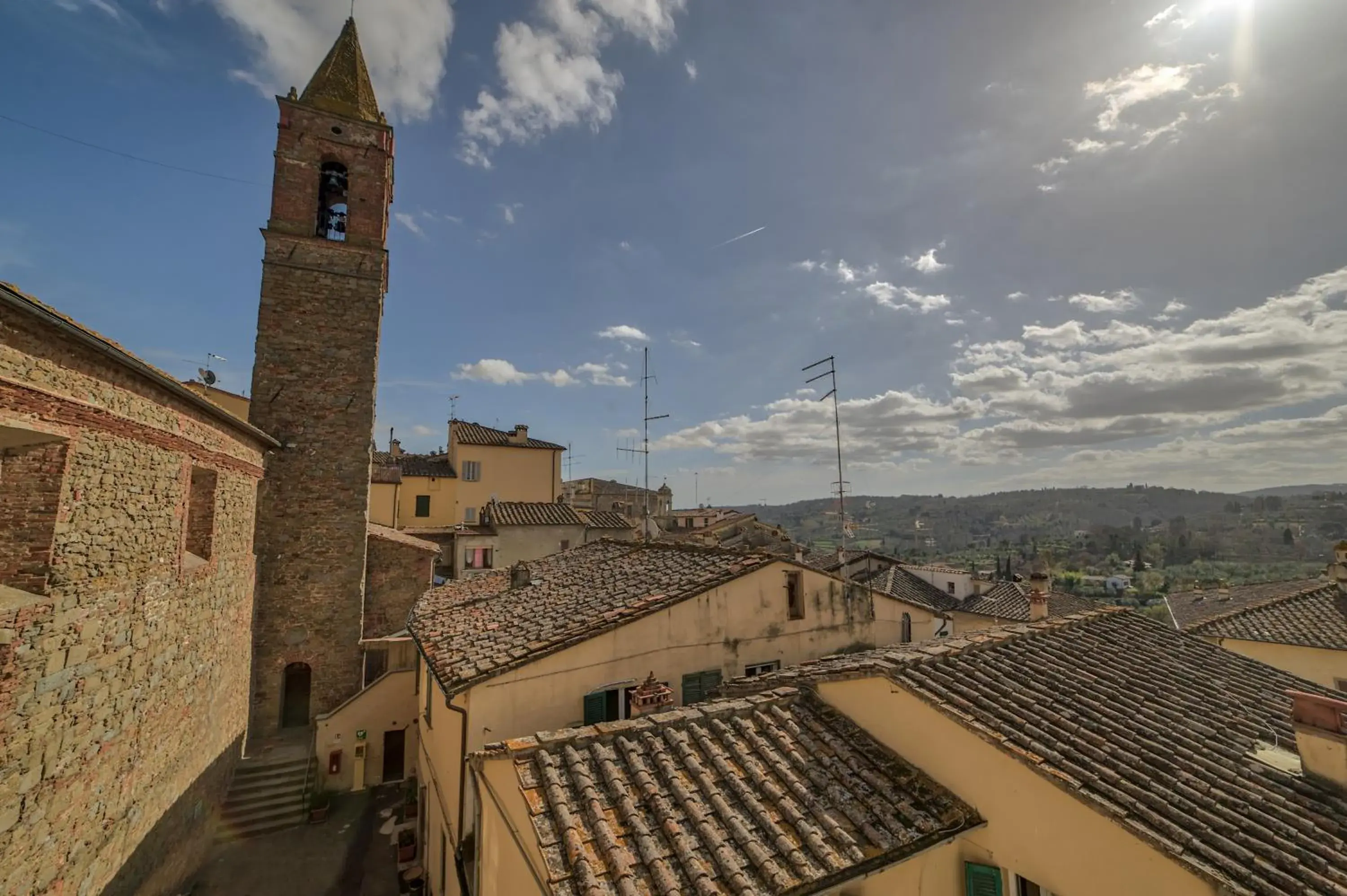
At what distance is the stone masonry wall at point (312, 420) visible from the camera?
1568cm

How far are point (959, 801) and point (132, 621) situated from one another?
12.1 m

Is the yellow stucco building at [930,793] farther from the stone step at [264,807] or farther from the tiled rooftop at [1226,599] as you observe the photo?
the tiled rooftop at [1226,599]

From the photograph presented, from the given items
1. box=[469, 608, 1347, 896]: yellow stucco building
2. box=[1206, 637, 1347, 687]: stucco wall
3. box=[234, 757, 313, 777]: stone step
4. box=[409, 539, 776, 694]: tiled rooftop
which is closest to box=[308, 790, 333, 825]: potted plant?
box=[234, 757, 313, 777]: stone step

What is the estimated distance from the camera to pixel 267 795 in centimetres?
1373

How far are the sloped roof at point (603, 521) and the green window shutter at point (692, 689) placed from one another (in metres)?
20.0

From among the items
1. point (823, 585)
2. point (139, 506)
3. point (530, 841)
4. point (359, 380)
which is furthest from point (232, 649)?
point (823, 585)

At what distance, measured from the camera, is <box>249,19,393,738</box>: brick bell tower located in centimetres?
1570

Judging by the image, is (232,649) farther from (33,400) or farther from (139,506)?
(33,400)

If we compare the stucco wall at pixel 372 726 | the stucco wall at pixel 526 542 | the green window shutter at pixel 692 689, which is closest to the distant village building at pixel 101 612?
the stucco wall at pixel 372 726

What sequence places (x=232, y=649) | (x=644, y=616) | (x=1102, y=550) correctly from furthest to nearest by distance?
(x=1102, y=550), (x=232, y=649), (x=644, y=616)

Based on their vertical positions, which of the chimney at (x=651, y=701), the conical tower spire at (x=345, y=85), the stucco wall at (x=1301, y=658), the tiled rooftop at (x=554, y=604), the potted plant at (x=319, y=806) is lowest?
the potted plant at (x=319, y=806)

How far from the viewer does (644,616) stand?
335 inches

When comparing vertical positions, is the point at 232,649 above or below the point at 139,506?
below

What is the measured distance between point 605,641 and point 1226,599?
32251mm
